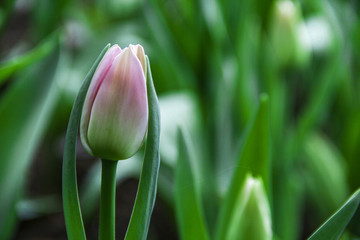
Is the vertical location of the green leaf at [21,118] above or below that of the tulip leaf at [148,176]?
above

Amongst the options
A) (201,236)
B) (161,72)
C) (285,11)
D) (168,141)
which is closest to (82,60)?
(161,72)

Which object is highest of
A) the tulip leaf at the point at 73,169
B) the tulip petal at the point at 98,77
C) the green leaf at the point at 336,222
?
the tulip petal at the point at 98,77

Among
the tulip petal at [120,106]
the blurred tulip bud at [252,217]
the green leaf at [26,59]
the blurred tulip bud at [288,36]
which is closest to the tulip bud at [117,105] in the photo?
the tulip petal at [120,106]

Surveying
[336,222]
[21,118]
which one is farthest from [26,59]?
[336,222]

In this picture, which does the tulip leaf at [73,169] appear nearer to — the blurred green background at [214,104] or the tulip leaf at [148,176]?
the tulip leaf at [148,176]

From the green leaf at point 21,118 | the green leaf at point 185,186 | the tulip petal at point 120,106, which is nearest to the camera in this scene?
the tulip petal at point 120,106

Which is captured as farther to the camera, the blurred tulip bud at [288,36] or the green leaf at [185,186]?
the blurred tulip bud at [288,36]

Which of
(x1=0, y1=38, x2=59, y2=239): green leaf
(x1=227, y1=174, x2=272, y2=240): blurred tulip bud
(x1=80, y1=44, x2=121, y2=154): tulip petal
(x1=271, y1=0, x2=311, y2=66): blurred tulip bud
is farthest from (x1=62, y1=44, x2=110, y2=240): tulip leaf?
(x1=271, y1=0, x2=311, y2=66): blurred tulip bud
